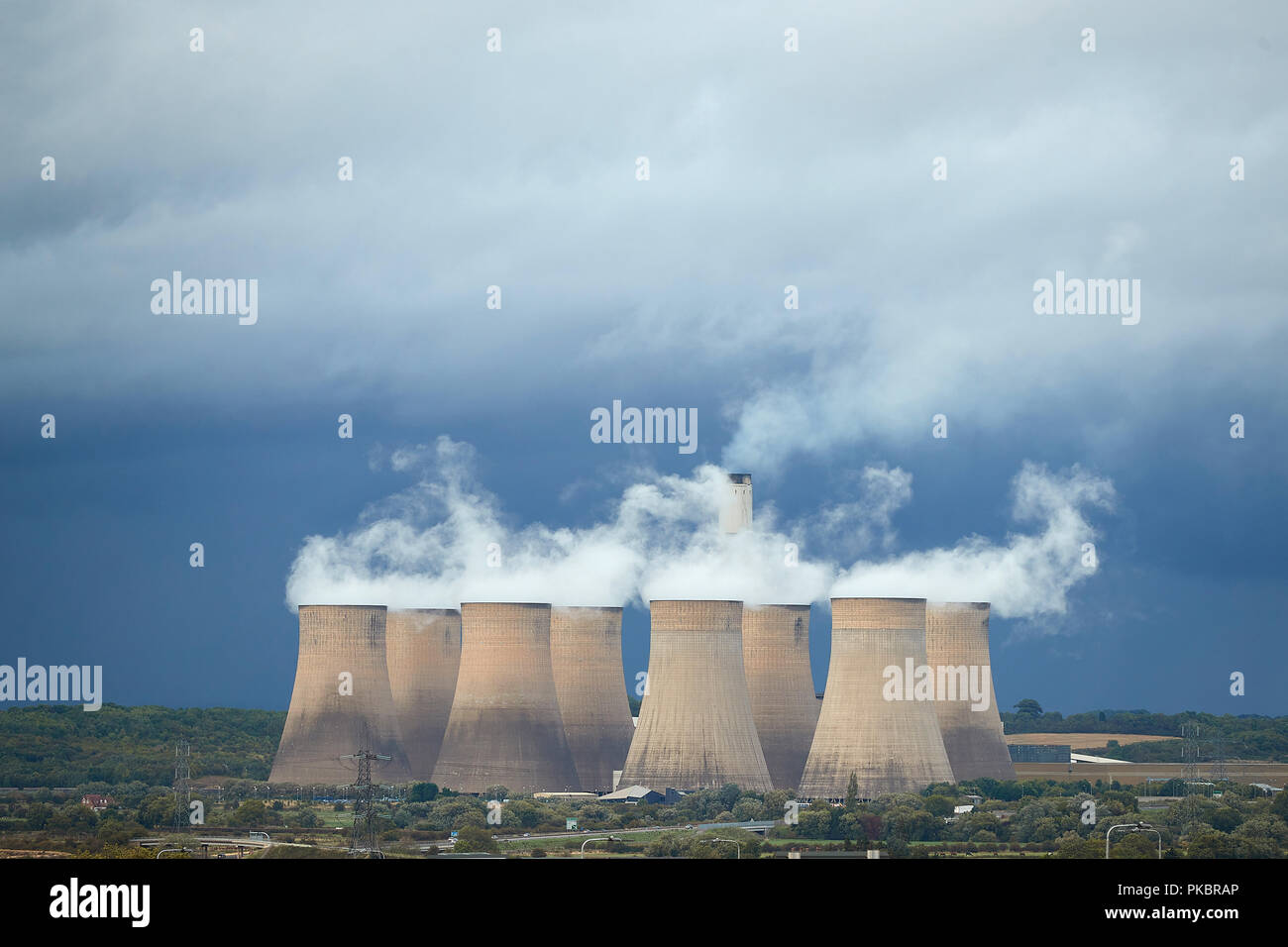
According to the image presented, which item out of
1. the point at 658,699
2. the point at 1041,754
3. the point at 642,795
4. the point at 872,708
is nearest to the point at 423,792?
the point at 642,795

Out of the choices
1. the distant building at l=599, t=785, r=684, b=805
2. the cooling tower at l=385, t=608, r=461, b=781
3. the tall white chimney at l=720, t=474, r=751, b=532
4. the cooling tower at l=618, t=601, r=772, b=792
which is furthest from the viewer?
the cooling tower at l=385, t=608, r=461, b=781

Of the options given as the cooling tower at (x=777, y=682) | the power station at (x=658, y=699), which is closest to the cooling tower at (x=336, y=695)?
the power station at (x=658, y=699)

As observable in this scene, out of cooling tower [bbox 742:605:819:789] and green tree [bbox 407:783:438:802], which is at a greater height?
cooling tower [bbox 742:605:819:789]

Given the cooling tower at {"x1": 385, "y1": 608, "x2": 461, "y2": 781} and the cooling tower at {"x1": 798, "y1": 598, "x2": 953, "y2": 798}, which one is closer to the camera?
the cooling tower at {"x1": 798, "y1": 598, "x2": 953, "y2": 798}

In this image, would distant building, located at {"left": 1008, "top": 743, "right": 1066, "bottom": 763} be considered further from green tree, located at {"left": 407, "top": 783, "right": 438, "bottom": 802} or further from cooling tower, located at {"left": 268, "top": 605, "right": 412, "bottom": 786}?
cooling tower, located at {"left": 268, "top": 605, "right": 412, "bottom": 786}

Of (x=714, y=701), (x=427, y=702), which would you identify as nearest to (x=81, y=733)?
(x=427, y=702)

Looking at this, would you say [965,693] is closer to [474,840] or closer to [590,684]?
Answer: [590,684]

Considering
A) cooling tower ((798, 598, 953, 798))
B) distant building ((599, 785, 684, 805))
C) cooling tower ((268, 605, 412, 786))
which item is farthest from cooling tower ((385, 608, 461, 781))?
cooling tower ((798, 598, 953, 798))
